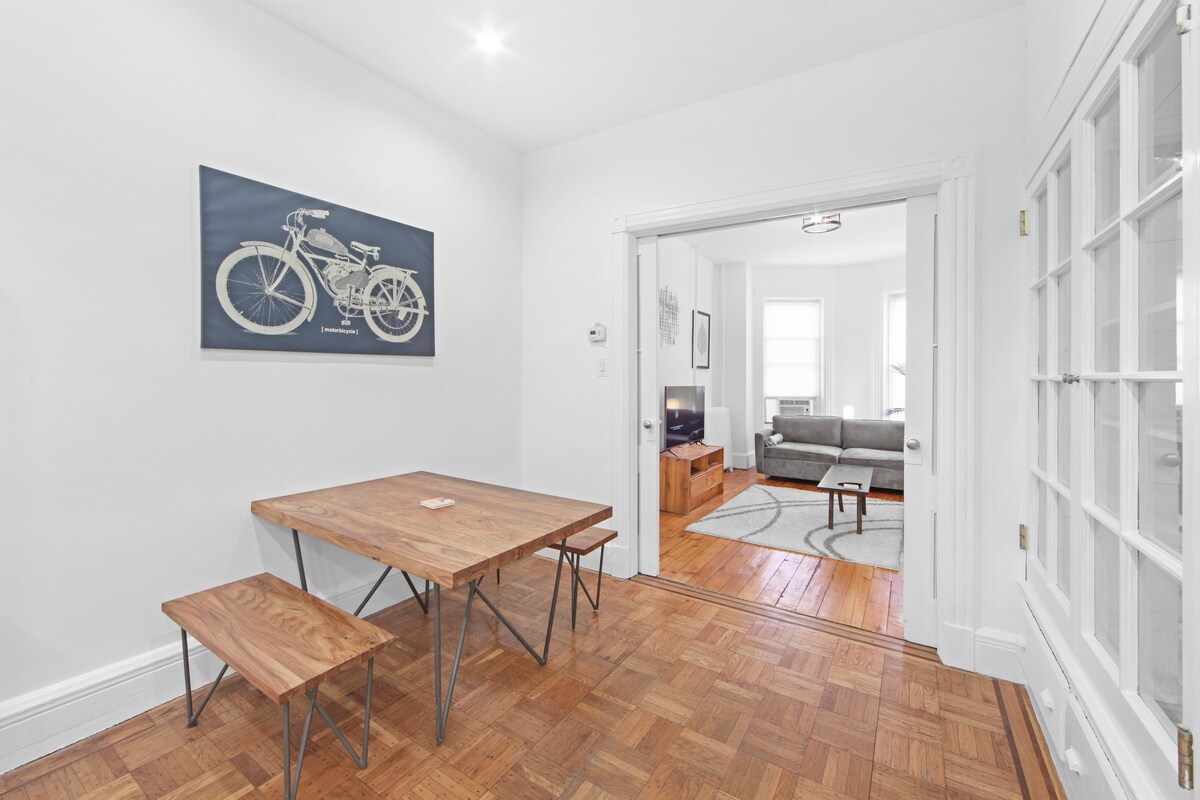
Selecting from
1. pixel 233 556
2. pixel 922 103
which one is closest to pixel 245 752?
pixel 233 556

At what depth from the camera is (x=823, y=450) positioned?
5.80m

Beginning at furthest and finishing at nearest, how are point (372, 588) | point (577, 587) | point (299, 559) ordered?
point (577, 587) → point (372, 588) → point (299, 559)

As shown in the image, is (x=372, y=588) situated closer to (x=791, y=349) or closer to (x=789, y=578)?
(x=789, y=578)

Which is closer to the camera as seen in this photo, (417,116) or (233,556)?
(233,556)

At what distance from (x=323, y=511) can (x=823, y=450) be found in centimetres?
520

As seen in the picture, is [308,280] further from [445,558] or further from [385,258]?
[445,558]

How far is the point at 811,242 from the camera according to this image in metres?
5.91

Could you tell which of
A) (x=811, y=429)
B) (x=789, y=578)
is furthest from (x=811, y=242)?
(x=789, y=578)

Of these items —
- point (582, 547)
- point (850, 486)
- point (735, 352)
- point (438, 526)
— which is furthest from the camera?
point (735, 352)

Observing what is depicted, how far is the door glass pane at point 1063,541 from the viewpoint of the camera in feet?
5.37

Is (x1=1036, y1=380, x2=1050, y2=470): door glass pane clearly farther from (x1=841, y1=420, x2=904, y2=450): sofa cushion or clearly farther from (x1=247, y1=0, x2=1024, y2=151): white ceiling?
(x1=841, y1=420, x2=904, y2=450): sofa cushion

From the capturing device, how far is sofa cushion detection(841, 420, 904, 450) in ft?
18.9

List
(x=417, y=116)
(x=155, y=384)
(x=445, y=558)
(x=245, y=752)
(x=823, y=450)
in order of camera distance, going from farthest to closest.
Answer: (x=823, y=450) → (x=417, y=116) → (x=155, y=384) → (x=245, y=752) → (x=445, y=558)

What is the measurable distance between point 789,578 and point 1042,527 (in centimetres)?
145
